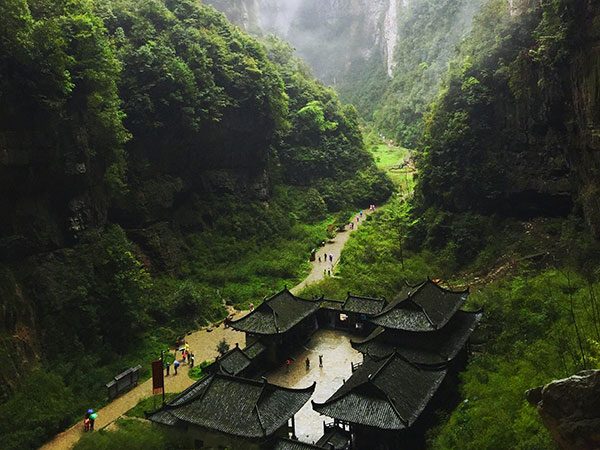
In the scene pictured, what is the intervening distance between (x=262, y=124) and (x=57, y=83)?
27578 mm

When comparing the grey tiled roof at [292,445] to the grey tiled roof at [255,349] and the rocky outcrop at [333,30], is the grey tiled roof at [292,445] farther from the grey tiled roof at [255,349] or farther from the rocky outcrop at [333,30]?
the rocky outcrop at [333,30]

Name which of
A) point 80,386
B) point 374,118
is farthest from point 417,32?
point 80,386

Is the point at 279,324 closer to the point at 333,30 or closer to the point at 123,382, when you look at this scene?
the point at 123,382

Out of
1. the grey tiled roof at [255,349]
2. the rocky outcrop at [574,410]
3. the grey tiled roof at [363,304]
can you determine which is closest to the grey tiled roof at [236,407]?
the grey tiled roof at [255,349]

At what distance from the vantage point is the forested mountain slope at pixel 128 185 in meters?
26.5

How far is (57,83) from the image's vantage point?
27797mm

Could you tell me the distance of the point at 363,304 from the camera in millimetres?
32656

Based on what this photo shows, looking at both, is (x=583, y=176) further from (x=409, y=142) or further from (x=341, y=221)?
(x=409, y=142)

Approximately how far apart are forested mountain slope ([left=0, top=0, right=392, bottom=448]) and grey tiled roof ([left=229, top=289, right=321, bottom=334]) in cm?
680

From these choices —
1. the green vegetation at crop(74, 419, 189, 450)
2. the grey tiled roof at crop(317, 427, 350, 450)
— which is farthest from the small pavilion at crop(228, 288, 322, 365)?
the green vegetation at crop(74, 419, 189, 450)

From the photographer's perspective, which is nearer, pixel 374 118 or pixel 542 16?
Result: pixel 542 16

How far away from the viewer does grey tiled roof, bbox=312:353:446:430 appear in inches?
757

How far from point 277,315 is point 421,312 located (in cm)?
909

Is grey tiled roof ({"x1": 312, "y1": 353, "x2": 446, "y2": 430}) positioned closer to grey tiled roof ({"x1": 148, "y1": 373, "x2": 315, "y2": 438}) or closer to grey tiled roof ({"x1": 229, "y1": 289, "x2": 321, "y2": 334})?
grey tiled roof ({"x1": 148, "y1": 373, "x2": 315, "y2": 438})
